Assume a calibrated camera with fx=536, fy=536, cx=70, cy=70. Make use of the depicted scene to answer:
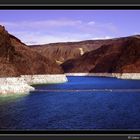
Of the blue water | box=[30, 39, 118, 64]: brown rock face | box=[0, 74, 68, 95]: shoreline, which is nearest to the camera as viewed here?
the blue water

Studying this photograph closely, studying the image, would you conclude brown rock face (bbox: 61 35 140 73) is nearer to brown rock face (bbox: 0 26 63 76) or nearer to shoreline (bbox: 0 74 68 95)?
brown rock face (bbox: 0 26 63 76)

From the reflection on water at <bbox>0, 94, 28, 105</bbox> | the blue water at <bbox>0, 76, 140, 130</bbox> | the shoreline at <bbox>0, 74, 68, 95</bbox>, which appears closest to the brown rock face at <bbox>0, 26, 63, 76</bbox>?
the shoreline at <bbox>0, 74, 68, 95</bbox>

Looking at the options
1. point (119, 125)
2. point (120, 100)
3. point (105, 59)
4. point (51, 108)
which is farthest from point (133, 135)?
Result: point (105, 59)

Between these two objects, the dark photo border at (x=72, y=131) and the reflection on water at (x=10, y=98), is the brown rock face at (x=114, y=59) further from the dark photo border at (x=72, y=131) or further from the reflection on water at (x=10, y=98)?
the reflection on water at (x=10, y=98)

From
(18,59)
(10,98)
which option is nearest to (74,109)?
(10,98)

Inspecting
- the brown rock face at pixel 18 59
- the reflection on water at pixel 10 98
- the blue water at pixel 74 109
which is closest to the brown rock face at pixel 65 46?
the brown rock face at pixel 18 59

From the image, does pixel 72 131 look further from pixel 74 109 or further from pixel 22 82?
pixel 22 82

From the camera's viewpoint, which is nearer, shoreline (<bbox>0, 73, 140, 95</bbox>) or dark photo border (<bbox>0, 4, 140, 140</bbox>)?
dark photo border (<bbox>0, 4, 140, 140</bbox>)
